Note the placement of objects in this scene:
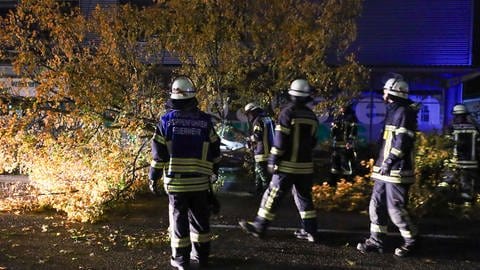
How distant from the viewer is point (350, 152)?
940 cm

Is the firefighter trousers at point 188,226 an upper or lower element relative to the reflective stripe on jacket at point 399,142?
lower

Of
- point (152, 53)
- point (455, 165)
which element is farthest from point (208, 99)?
point (455, 165)

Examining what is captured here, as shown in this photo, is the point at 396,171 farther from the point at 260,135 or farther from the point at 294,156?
the point at 260,135

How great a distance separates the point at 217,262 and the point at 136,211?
2.56 meters

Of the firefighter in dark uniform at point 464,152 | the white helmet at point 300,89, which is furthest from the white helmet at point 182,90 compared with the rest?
the firefighter in dark uniform at point 464,152

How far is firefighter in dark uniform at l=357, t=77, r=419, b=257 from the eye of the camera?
4848 mm

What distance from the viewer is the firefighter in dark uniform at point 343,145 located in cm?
912

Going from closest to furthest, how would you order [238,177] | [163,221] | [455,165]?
[163,221], [455,165], [238,177]

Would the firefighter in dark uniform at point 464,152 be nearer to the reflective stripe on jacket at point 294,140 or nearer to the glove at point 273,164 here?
the reflective stripe on jacket at point 294,140

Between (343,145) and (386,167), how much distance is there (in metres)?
4.48

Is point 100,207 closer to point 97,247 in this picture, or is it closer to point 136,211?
point 136,211

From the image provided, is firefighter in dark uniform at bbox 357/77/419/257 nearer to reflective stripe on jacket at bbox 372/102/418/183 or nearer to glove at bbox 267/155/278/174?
reflective stripe on jacket at bbox 372/102/418/183

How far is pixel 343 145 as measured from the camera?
9.33m

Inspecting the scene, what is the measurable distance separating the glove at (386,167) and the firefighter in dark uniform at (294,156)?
2.61ft
